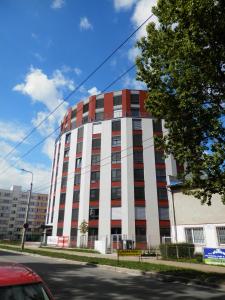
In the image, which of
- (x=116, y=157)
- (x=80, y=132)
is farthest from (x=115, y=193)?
(x=80, y=132)

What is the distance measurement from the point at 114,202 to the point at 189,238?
25245 mm

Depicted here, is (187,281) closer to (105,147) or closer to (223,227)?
(223,227)

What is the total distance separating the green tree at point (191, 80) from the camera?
469 inches

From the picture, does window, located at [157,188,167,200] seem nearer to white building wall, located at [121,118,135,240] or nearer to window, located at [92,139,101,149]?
white building wall, located at [121,118,135,240]

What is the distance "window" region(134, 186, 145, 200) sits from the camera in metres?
49.1

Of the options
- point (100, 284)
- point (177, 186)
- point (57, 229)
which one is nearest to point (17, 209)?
point (57, 229)

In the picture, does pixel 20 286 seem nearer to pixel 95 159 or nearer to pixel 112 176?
pixel 112 176

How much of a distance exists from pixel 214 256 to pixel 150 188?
3148 cm

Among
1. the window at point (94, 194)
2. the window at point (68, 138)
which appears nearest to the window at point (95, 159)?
the window at point (94, 194)

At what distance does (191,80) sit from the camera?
13.4m

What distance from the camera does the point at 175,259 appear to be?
2195 centimetres

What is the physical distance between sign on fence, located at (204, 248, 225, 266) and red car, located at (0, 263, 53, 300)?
54.7 feet

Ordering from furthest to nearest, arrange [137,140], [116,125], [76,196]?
[116,125], [137,140], [76,196]

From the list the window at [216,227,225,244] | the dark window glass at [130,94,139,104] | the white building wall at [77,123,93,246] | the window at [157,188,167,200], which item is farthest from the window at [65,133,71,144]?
the window at [216,227,225,244]
